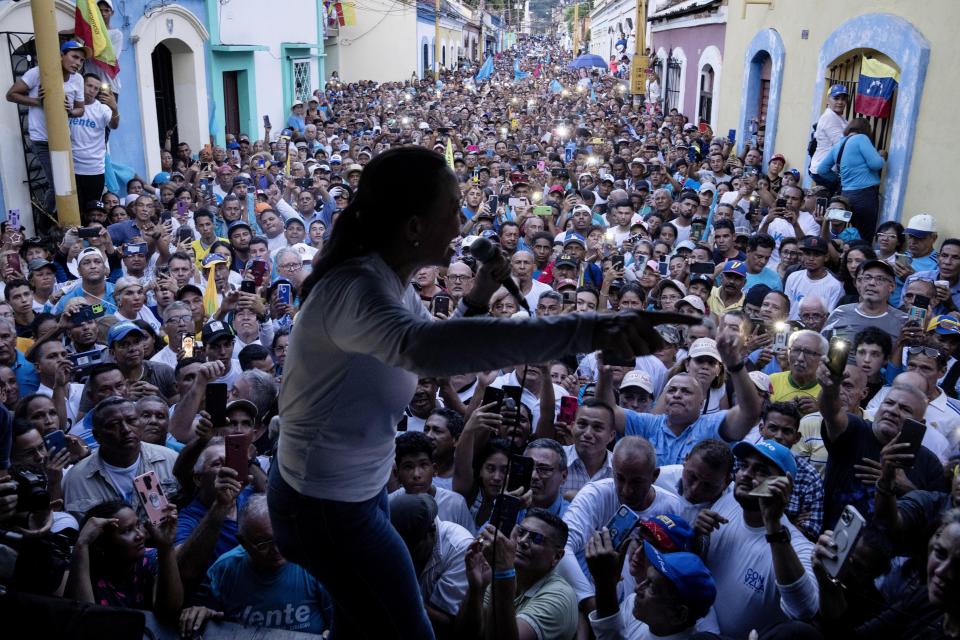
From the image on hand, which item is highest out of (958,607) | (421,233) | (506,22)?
(506,22)

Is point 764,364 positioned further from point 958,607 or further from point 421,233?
point 421,233

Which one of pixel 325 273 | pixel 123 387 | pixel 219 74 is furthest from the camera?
pixel 219 74

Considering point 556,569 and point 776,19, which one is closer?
point 556,569

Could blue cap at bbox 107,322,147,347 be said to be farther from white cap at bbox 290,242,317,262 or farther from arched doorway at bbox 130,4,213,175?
arched doorway at bbox 130,4,213,175

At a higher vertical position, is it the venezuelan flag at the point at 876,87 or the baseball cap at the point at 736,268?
the venezuelan flag at the point at 876,87

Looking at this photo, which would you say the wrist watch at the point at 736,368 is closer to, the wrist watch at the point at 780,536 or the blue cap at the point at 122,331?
the wrist watch at the point at 780,536

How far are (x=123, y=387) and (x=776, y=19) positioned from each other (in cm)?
1252

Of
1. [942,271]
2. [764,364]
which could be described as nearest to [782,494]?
[764,364]

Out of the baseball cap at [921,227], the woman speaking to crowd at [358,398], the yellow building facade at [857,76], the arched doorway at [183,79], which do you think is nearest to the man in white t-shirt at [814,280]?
the baseball cap at [921,227]

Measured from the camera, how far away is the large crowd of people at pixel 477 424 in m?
1.81

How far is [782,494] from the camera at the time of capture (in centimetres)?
305

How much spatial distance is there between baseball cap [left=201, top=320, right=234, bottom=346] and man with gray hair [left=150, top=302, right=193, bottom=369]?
0.22 m

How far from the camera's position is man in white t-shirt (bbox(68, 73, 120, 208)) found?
31.0 feet

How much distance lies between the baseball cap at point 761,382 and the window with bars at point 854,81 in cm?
611
